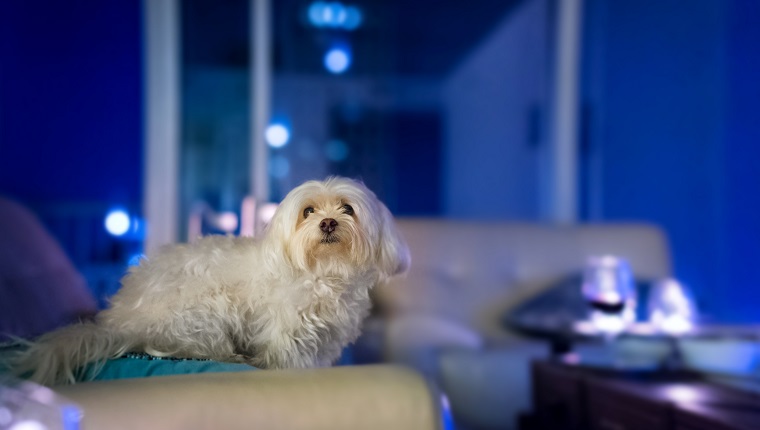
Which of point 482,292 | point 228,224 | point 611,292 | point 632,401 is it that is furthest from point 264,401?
point 482,292

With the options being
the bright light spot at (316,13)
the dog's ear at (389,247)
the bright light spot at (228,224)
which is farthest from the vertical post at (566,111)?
the dog's ear at (389,247)

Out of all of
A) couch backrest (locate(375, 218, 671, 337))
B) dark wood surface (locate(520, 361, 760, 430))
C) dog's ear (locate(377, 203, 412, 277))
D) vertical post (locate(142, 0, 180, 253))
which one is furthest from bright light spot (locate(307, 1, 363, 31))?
dog's ear (locate(377, 203, 412, 277))

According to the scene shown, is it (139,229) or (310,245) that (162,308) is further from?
(139,229)

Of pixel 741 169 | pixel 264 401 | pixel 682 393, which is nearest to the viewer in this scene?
pixel 264 401

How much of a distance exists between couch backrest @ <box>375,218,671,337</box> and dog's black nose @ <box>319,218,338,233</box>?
5.73ft

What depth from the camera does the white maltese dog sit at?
82 centimetres

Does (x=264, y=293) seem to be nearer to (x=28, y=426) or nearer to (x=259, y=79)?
(x=28, y=426)

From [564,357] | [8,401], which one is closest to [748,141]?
[564,357]

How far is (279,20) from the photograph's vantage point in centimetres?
392

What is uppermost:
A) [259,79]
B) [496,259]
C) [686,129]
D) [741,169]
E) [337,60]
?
[337,60]

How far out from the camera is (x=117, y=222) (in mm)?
2588

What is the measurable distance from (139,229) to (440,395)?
79.2 inches

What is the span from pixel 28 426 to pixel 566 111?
3.62 metres

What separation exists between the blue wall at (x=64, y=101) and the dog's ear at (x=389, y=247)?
980 mm
